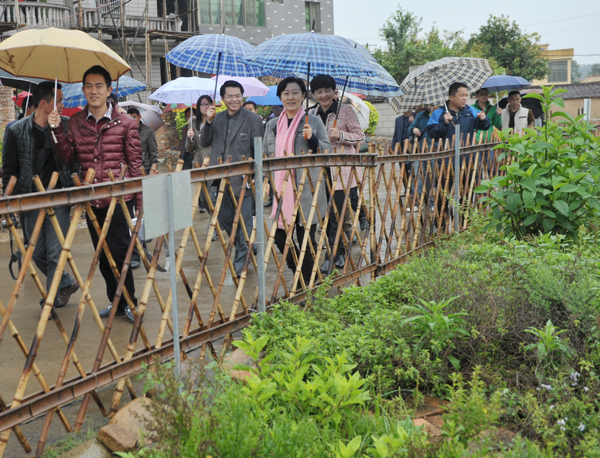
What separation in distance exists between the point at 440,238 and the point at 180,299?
2948mm

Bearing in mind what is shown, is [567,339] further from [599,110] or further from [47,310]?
[599,110]

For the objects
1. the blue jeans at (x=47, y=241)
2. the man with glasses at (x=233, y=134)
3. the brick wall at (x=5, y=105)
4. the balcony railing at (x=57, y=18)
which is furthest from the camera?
the balcony railing at (x=57, y=18)

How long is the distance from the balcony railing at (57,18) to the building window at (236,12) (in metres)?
2.58

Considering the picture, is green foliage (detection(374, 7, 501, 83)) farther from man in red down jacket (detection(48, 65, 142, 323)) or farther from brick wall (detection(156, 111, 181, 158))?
man in red down jacket (detection(48, 65, 142, 323))

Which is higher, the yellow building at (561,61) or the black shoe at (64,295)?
the yellow building at (561,61)

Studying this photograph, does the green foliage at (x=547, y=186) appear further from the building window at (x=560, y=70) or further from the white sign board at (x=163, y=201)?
the building window at (x=560, y=70)

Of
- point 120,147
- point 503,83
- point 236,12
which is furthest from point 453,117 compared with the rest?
point 236,12

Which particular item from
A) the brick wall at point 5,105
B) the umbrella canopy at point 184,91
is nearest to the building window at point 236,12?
the brick wall at point 5,105

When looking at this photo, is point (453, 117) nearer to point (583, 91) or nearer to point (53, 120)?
point (53, 120)

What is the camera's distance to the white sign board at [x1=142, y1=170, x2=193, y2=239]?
2871 mm

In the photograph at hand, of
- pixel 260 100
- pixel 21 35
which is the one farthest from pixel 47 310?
pixel 260 100

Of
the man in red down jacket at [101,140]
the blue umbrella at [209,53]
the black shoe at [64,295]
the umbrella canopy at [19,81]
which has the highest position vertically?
the blue umbrella at [209,53]

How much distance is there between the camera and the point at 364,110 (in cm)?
899

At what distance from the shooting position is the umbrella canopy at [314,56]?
5758 mm
